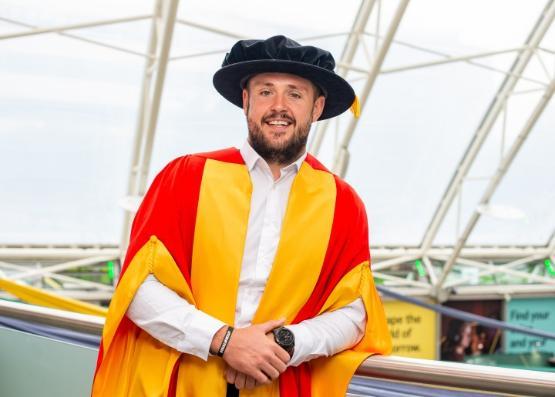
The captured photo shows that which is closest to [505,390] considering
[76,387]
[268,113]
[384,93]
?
[268,113]

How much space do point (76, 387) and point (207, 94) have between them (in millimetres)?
6083

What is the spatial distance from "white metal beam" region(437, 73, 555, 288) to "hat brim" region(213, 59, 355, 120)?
664cm

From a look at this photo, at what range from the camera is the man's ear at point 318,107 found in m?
1.84

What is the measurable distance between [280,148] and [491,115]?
7768 mm

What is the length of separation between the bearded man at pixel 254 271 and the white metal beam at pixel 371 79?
5172 millimetres

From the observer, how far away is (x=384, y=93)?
28.0ft

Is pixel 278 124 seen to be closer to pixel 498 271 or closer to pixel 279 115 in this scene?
pixel 279 115

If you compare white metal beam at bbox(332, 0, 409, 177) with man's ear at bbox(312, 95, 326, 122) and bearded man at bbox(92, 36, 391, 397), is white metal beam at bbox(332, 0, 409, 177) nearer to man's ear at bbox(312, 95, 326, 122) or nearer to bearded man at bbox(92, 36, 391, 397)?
man's ear at bbox(312, 95, 326, 122)

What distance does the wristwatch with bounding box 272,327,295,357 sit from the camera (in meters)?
1.58

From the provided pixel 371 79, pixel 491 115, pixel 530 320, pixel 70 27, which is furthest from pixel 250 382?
pixel 530 320

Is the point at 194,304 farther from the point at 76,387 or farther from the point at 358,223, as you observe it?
the point at 76,387

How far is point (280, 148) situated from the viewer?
5.69 feet

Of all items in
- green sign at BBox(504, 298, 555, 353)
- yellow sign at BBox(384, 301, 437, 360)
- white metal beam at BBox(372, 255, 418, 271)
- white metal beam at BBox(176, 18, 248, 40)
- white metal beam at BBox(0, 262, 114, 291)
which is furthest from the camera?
green sign at BBox(504, 298, 555, 353)

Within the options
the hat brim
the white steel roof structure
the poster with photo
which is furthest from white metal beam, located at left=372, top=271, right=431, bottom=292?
the hat brim
